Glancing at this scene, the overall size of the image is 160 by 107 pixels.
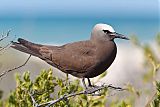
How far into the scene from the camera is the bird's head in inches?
148

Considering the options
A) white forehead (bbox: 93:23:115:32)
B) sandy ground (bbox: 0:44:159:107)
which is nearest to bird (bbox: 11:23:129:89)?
white forehead (bbox: 93:23:115:32)

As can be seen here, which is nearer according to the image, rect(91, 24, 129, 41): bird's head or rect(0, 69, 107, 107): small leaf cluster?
rect(0, 69, 107, 107): small leaf cluster

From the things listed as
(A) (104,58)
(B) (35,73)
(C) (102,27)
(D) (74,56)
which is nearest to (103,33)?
(C) (102,27)

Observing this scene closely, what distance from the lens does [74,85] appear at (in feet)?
12.3

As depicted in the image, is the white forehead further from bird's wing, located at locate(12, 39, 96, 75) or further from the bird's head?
bird's wing, located at locate(12, 39, 96, 75)

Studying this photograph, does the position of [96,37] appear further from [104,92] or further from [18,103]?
[18,103]

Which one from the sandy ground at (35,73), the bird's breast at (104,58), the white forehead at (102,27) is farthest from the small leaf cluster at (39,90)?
the white forehead at (102,27)

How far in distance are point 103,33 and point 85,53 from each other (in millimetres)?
234

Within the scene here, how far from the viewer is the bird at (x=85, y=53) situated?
3.76 meters

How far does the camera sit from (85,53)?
13.1 feet

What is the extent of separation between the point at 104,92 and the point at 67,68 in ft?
1.15

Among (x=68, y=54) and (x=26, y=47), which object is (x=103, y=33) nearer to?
(x=68, y=54)

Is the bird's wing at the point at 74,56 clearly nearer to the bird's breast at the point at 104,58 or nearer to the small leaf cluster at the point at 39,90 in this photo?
the bird's breast at the point at 104,58

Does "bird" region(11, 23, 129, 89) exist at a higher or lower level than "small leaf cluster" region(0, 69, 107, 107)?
higher
